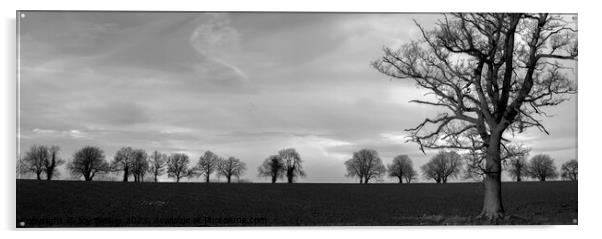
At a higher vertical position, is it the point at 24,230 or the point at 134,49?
the point at 134,49

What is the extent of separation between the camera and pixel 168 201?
1028 centimetres

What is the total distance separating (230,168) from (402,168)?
2.77 m

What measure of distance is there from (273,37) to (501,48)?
12.2ft

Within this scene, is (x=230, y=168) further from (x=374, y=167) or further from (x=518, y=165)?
(x=518, y=165)

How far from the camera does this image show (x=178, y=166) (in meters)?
10.4

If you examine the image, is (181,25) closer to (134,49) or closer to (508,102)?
(134,49)

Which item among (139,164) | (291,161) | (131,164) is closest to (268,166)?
(291,161)

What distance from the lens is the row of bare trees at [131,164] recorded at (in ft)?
32.7

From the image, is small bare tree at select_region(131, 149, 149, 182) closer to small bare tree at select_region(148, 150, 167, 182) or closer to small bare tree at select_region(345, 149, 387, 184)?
small bare tree at select_region(148, 150, 167, 182)

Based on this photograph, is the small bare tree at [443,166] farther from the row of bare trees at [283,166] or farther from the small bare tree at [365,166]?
the row of bare trees at [283,166]

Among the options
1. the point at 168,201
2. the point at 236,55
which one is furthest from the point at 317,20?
the point at 168,201

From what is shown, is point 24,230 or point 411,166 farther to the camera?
point 411,166

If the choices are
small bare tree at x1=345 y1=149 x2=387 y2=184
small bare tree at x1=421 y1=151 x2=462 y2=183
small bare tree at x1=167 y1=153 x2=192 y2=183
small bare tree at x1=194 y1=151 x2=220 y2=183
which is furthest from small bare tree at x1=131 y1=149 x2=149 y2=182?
small bare tree at x1=421 y1=151 x2=462 y2=183

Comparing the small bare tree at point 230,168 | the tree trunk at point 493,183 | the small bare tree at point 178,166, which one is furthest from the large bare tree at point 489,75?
the small bare tree at point 178,166
